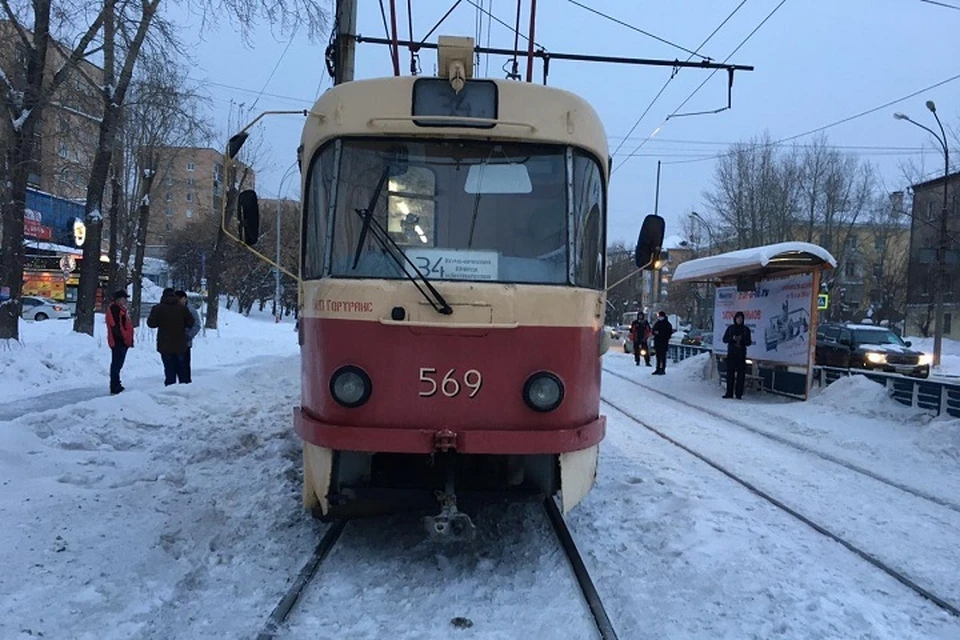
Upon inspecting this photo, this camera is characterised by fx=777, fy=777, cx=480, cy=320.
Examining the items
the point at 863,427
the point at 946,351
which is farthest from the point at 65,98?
the point at 946,351

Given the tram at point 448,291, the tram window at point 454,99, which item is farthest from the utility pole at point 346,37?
the tram window at point 454,99

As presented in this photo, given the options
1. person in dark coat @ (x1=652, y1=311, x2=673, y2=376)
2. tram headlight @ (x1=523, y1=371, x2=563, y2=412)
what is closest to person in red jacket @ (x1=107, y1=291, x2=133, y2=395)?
tram headlight @ (x1=523, y1=371, x2=563, y2=412)

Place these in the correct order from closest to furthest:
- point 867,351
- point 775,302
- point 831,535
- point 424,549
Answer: point 424,549
point 831,535
point 775,302
point 867,351

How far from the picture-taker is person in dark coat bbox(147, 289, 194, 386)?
12383mm

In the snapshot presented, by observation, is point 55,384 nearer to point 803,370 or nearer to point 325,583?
point 325,583

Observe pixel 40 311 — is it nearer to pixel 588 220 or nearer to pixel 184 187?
pixel 184 187

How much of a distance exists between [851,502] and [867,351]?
17.1 meters

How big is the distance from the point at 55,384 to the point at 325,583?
11.4 m

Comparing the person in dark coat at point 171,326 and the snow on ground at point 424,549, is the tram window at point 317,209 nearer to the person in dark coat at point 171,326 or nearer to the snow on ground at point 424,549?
the snow on ground at point 424,549

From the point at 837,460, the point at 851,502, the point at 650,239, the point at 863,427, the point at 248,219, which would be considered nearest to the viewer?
the point at 248,219

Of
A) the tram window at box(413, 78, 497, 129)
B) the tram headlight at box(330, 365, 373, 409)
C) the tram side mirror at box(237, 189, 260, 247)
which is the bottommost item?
the tram headlight at box(330, 365, 373, 409)

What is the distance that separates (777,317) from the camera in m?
15.5

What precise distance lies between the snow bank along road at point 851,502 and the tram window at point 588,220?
2.82 metres

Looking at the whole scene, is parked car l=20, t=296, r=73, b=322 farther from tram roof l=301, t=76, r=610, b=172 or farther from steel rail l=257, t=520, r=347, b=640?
tram roof l=301, t=76, r=610, b=172
